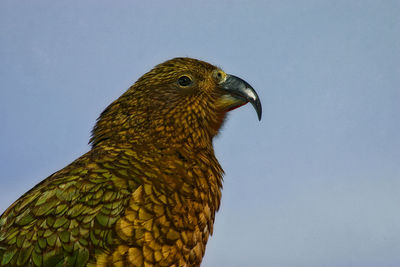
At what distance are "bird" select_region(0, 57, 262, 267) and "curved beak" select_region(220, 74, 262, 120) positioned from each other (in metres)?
0.04

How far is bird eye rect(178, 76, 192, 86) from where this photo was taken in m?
4.19

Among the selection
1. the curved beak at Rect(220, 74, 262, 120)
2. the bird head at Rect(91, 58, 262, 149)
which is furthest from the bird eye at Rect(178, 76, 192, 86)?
the curved beak at Rect(220, 74, 262, 120)

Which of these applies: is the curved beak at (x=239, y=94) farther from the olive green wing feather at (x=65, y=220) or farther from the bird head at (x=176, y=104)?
the olive green wing feather at (x=65, y=220)

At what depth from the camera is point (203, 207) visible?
3580 mm

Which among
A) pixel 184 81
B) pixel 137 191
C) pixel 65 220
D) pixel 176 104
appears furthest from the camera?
pixel 184 81

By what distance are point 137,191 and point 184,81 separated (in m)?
1.25

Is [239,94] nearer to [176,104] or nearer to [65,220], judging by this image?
[176,104]

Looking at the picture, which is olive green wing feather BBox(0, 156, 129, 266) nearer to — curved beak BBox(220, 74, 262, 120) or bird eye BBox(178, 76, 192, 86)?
bird eye BBox(178, 76, 192, 86)

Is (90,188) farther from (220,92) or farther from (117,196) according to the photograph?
(220,92)

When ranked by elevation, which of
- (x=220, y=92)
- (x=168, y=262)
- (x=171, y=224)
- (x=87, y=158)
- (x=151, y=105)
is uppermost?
(x=220, y=92)

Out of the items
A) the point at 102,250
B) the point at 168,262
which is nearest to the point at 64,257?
the point at 102,250

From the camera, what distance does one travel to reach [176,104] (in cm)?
403

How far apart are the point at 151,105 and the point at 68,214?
46.0 inches

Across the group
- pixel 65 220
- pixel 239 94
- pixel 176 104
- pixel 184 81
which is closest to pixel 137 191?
pixel 65 220
